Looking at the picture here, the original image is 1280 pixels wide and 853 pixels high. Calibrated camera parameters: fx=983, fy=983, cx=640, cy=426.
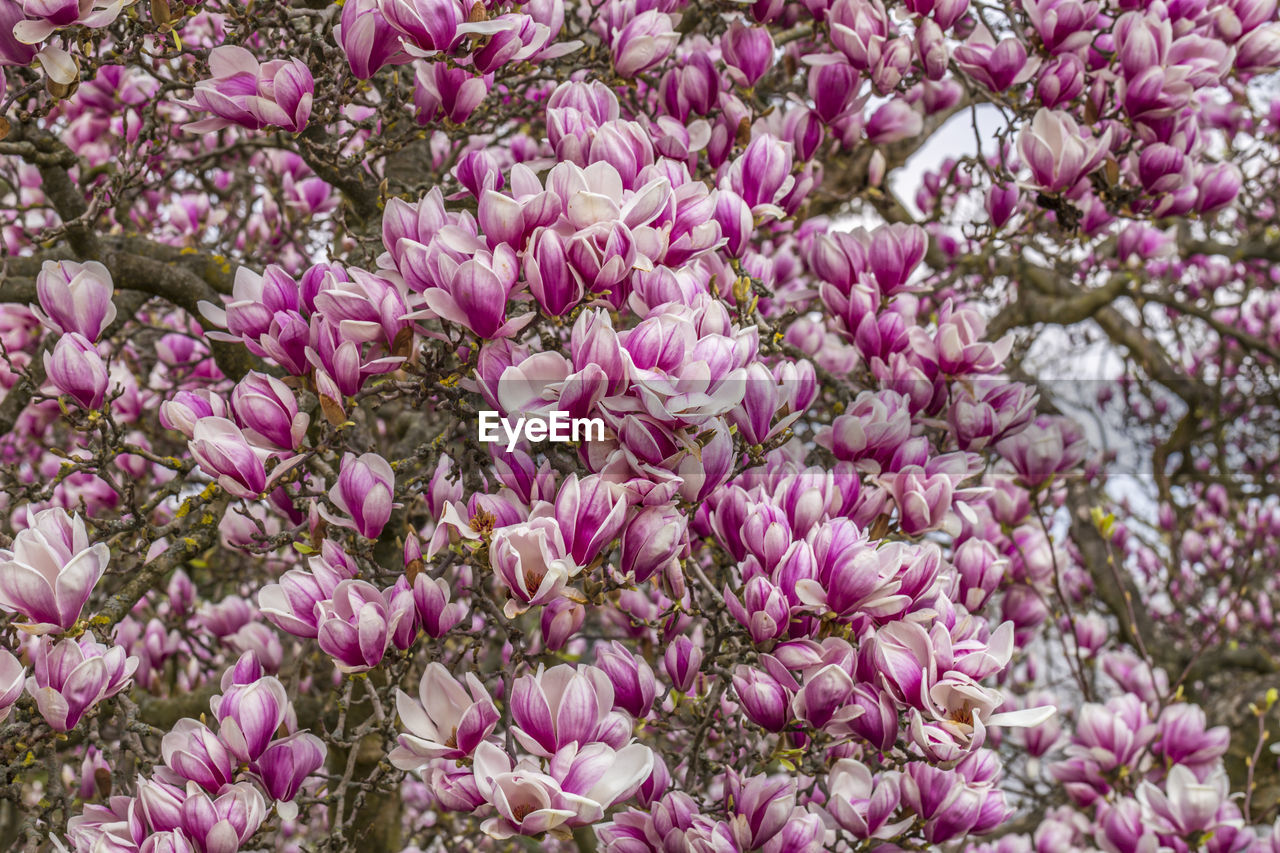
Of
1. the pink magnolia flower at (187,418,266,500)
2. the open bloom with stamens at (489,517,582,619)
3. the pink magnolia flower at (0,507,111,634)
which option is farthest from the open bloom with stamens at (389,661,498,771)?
the pink magnolia flower at (0,507,111,634)

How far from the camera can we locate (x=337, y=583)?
1.54 metres

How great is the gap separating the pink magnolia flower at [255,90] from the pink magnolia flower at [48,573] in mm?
731

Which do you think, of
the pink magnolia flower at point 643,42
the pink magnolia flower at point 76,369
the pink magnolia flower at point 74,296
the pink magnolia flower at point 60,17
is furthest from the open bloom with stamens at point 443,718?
the pink magnolia flower at point 643,42

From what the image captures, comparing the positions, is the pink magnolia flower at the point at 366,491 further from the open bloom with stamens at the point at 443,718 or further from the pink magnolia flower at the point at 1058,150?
the pink magnolia flower at the point at 1058,150

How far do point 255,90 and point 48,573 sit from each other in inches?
34.5

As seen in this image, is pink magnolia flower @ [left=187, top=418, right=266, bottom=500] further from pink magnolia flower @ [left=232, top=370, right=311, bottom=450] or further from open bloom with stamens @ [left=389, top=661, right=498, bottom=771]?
open bloom with stamens @ [left=389, top=661, right=498, bottom=771]

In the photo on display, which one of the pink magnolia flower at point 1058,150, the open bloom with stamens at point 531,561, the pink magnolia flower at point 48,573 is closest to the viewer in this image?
the open bloom with stamens at point 531,561

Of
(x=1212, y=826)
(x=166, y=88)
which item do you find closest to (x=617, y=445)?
(x=166, y=88)

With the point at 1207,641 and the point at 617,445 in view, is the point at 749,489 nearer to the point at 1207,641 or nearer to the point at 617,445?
the point at 617,445

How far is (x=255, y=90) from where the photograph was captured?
1728 millimetres

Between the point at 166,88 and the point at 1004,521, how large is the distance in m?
2.29

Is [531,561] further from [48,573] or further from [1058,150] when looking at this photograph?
[1058,150]

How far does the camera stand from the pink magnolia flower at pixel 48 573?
1.43 m

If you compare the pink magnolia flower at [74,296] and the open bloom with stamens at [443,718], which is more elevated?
the pink magnolia flower at [74,296]
